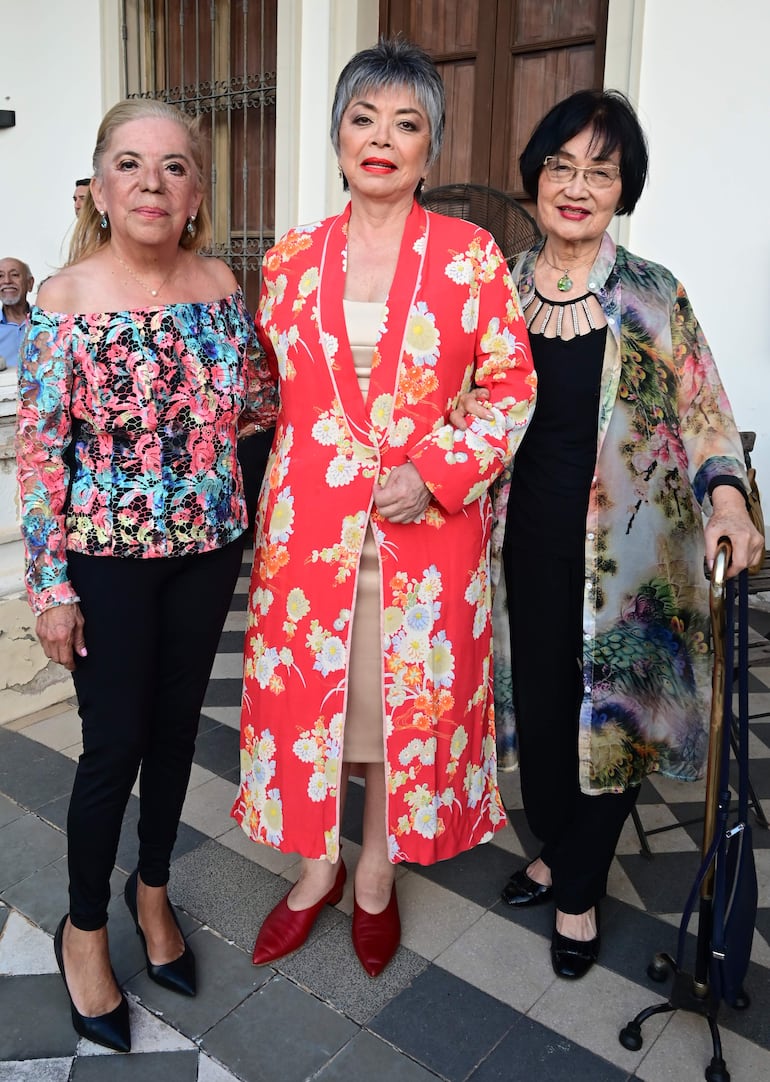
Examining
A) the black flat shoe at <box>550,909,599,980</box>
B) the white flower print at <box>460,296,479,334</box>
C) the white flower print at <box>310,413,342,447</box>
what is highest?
the white flower print at <box>460,296,479,334</box>

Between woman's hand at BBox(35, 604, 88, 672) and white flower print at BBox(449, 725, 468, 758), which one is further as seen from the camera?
white flower print at BBox(449, 725, 468, 758)

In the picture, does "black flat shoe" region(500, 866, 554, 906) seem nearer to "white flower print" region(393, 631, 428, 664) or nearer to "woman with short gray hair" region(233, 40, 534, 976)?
"woman with short gray hair" region(233, 40, 534, 976)

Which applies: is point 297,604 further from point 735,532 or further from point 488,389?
point 735,532

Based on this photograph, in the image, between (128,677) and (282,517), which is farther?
(282,517)

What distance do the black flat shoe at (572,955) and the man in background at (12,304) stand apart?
4398 mm

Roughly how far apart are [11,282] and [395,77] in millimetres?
4231

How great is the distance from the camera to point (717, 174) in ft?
13.2

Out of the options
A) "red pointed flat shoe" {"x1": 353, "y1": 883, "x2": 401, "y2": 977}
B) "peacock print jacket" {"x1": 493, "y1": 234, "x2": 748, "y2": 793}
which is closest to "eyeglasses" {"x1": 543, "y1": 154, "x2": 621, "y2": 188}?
"peacock print jacket" {"x1": 493, "y1": 234, "x2": 748, "y2": 793}

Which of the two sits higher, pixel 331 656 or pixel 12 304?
pixel 12 304

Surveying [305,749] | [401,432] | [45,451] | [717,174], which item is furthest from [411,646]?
[717,174]

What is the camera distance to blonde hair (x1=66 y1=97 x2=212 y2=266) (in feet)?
5.71

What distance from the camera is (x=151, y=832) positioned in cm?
198

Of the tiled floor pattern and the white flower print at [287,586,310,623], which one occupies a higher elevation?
the white flower print at [287,586,310,623]

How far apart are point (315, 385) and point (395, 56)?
2.08 ft
